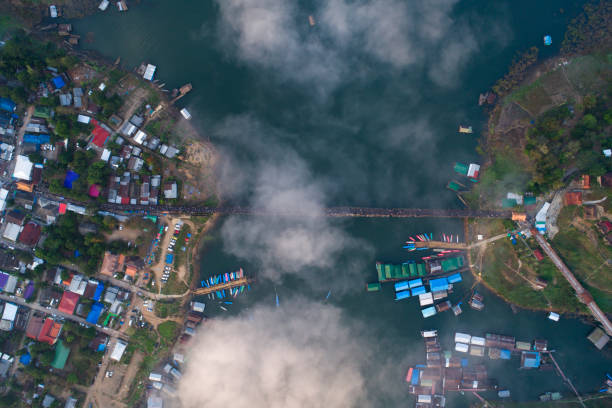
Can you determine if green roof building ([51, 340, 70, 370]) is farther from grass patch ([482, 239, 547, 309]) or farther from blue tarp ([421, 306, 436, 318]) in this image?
grass patch ([482, 239, 547, 309])

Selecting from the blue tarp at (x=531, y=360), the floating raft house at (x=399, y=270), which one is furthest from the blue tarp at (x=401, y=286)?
the blue tarp at (x=531, y=360)

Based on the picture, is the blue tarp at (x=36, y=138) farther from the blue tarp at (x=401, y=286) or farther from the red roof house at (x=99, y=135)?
the blue tarp at (x=401, y=286)

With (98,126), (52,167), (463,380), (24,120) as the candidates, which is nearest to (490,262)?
(463,380)

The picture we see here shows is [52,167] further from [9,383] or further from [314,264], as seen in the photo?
[314,264]

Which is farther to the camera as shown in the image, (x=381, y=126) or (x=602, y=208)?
(x=381, y=126)

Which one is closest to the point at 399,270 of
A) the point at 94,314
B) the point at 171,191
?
the point at 171,191

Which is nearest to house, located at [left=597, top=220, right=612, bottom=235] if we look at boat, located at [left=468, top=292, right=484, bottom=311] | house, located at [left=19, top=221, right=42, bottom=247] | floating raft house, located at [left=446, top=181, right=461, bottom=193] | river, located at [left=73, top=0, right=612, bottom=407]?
river, located at [left=73, top=0, right=612, bottom=407]

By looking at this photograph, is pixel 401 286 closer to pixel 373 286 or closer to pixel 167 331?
pixel 373 286
